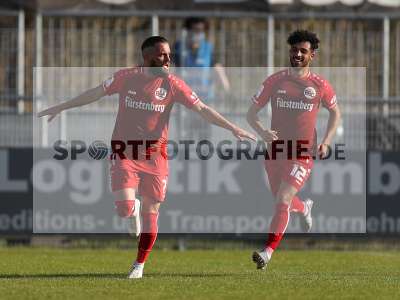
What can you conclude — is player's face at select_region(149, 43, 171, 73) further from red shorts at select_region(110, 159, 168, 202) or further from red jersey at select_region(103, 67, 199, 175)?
red shorts at select_region(110, 159, 168, 202)

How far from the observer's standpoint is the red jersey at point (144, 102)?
40.3 feet

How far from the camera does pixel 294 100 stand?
13.8m

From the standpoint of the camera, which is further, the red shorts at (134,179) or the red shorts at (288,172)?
the red shorts at (288,172)

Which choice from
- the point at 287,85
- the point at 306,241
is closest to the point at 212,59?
the point at 306,241

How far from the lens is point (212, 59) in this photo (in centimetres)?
1897

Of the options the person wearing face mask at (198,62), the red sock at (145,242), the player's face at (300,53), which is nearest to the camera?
the red sock at (145,242)

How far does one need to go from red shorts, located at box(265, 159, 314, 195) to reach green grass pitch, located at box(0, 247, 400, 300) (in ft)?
3.28

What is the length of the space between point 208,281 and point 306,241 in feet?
23.3

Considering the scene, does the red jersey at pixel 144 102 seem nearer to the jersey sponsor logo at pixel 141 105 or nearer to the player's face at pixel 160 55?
the jersey sponsor logo at pixel 141 105

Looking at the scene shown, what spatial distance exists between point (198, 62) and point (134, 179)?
22.1 feet

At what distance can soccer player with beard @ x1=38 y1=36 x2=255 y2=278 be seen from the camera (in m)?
12.3

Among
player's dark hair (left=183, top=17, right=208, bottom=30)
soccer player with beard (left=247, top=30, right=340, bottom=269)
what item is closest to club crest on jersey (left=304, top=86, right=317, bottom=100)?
soccer player with beard (left=247, top=30, right=340, bottom=269)

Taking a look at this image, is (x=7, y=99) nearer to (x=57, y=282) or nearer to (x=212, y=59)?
(x=212, y=59)

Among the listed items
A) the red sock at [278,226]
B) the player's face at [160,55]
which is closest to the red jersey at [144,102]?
the player's face at [160,55]
